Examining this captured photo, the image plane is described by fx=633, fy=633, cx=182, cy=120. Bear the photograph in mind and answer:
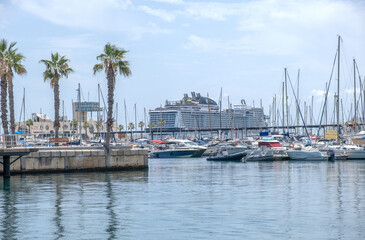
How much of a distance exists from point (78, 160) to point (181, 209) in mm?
22809

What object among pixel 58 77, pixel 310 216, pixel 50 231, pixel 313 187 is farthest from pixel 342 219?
pixel 58 77

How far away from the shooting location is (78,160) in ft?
158

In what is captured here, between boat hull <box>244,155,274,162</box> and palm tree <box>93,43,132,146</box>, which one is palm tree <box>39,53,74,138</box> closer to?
palm tree <box>93,43,132,146</box>

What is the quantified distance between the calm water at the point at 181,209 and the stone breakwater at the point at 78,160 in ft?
11.8

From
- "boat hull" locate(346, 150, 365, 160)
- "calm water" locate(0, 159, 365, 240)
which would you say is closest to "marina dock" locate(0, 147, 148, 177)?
"calm water" locate(0, 159, 365, 240)

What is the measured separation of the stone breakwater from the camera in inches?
1820

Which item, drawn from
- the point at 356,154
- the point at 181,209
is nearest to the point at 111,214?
the point at 181,209

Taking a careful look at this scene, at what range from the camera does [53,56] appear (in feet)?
191

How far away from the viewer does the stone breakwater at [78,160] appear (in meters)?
46.2

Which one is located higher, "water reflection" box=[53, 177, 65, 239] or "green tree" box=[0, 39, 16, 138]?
"green tree" box=[0, 39, 16, 138]

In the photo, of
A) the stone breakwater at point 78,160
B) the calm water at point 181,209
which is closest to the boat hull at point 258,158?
the stone breakwater at point 78,160

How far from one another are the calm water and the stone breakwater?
3586 millimetres

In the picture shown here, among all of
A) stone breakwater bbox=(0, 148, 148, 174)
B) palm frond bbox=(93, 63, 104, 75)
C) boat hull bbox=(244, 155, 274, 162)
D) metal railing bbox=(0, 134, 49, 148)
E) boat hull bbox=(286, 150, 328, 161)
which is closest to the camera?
metal railing bbox=(0, 134, 49, 148)

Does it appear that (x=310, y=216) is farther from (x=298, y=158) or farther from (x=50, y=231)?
(x=298, y=158)
